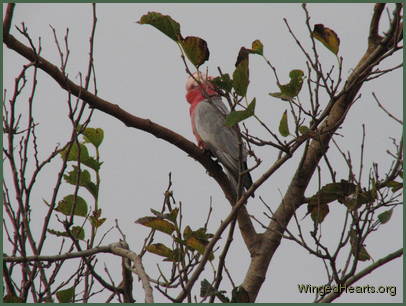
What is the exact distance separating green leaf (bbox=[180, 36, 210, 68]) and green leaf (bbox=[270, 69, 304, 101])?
1.44 feet

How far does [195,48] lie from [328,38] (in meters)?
0.74

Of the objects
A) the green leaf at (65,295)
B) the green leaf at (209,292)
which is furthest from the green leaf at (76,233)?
the green leaf at (209,292)

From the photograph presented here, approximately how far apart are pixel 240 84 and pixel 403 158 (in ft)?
3.37

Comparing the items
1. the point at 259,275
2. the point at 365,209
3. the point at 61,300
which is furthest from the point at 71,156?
the point at 365,209

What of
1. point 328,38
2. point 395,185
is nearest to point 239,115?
point 328,38

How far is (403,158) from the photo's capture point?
3.44m

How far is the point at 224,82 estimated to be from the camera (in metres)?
3.27

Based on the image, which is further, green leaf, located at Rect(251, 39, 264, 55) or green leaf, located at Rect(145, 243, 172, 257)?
green leaf, located at Rect(145, 243, 172, 257)

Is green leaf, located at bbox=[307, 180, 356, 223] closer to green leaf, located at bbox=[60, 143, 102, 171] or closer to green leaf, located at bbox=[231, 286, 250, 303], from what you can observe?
green leaf, located at bbox=[231, 286, 250, 303]

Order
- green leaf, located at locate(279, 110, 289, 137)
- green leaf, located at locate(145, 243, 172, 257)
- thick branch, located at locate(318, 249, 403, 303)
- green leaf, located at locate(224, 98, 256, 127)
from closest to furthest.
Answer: thick branch, located at locate(318, 249, 403, 303) < green leaf, located at locate(224, 98, 256, 127) < green leaf, located at locate(279, 110, 289, 137) < green leaf, located at locate(145, 243, 172, 257)

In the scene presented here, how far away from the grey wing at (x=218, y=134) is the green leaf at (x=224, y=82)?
1968 mm

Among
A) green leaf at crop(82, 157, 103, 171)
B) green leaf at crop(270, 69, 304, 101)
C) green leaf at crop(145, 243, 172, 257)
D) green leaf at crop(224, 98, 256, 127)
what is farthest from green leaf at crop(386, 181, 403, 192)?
green leaf at crop(82, 157, 103, 171)

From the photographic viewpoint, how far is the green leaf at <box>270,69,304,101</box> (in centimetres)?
332

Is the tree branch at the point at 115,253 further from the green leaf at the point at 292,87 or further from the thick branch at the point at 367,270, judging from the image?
the green leaf at the point at 292,87
